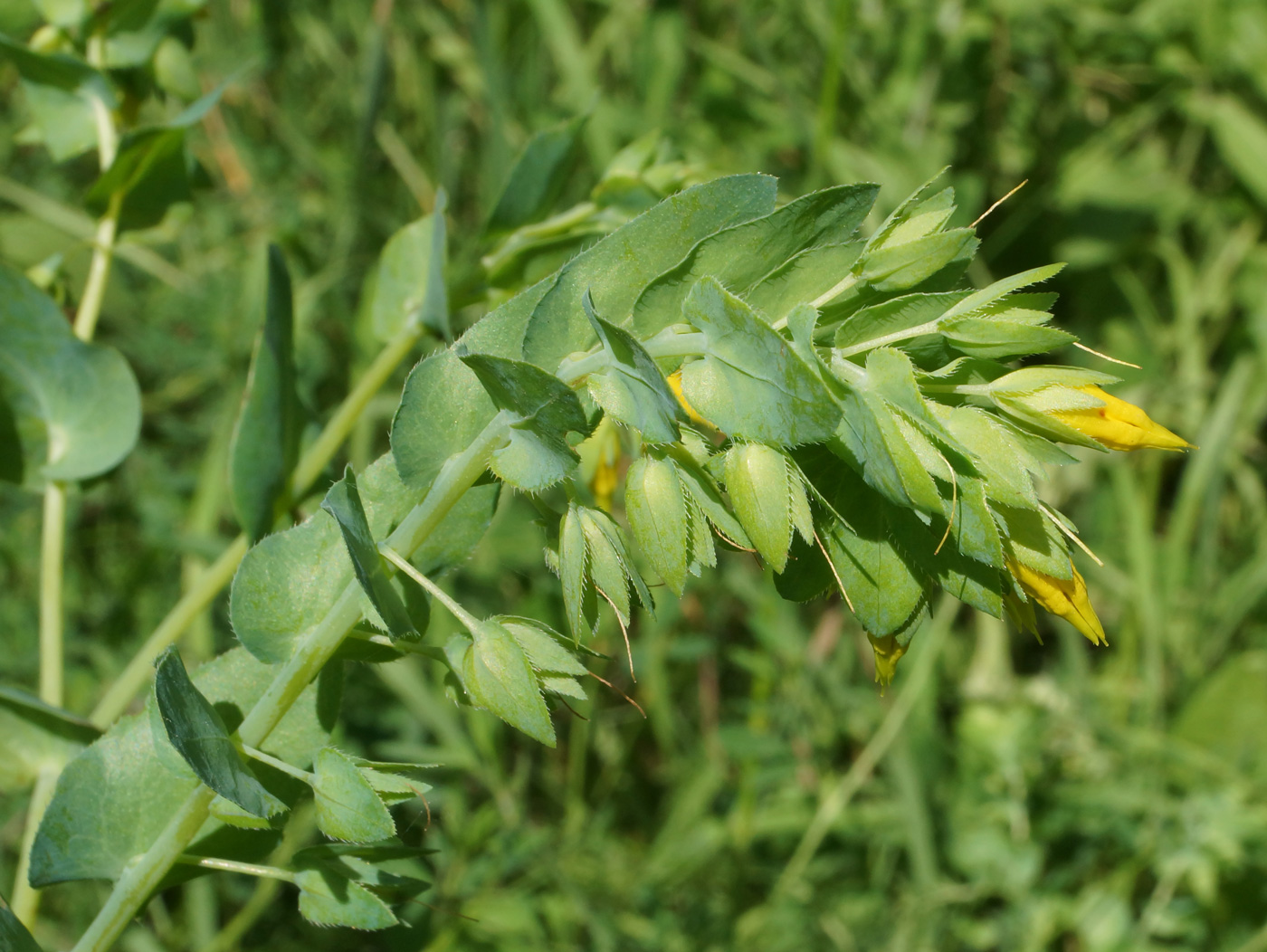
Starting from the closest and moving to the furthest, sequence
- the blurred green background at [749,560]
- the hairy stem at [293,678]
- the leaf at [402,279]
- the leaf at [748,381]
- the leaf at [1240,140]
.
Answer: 1. the leaf at [748,381]
2. the hairy stem at [293,678]
3. the leaf at [402,279]
4. the blurred green background at [749,560]
5. the leaf at [1240,140]

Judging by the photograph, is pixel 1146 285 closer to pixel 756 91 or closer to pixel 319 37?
pixel 756 91

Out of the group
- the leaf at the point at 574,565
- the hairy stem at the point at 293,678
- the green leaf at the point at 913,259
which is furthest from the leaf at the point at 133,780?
the green leaf at the point at 913,259

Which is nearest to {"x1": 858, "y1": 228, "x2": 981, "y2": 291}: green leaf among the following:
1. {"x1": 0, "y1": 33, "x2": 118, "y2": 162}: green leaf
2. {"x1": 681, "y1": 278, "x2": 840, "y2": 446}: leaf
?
{"x1": 681, "y1": 278, "x2": 840, "y2": 446}: leaf

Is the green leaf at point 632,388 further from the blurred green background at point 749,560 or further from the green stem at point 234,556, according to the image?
the blurred green background at point 749,560

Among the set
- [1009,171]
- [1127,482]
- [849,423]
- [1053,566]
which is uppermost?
[849,423]

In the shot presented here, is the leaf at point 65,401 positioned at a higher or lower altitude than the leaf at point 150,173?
lower

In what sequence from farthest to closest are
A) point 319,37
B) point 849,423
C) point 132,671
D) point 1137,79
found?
point 1137,79
point 319,37
point 132,671
point 849,423

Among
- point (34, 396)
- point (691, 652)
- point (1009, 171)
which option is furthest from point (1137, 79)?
point (34, 396)
